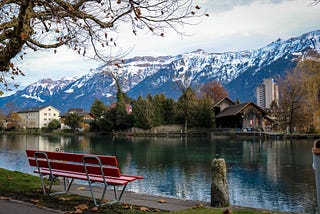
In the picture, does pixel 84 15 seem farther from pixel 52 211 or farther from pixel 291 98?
pixel 291 98

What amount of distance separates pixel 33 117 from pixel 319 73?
137m

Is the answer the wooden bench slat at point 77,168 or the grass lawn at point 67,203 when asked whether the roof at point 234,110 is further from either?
the wooden bench slat at point 77,168

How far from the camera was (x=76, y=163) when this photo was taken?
7.46 meters

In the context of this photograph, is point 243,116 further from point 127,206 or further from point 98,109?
point 127,206

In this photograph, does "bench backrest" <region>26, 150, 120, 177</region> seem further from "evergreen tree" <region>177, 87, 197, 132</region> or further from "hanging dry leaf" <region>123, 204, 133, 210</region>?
"evergreen tree" <region>177, 87, 197, 132</region>

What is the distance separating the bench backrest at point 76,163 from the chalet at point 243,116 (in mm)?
A: 57915

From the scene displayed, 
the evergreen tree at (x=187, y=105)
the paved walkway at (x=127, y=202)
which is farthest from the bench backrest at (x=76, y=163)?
the evergreen tree at (x=187, y=105)

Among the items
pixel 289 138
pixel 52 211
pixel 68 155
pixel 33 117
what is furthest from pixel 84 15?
pixel 33 117

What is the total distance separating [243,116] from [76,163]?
61.2 meters

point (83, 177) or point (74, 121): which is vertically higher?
point (74, 121)

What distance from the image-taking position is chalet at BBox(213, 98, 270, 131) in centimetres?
6625

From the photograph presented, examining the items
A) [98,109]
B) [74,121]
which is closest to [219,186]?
[98,109]

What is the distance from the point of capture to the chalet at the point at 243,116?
66250 mm

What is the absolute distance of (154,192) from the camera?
13930 mm
